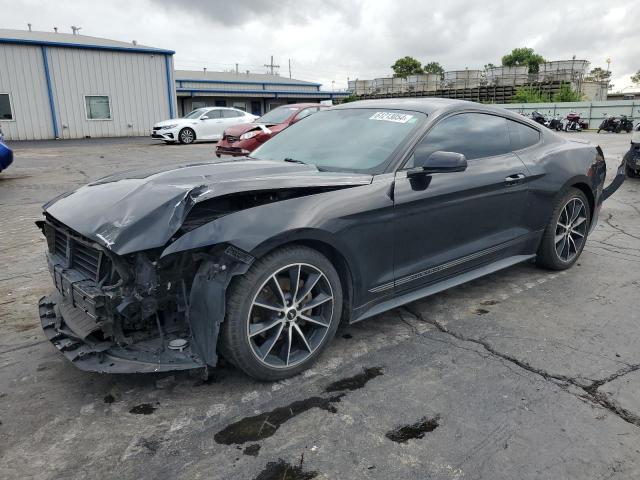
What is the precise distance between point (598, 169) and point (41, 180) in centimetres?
991

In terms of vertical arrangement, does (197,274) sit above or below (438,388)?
above

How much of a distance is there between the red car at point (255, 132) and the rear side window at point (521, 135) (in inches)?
264

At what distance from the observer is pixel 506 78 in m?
43.9

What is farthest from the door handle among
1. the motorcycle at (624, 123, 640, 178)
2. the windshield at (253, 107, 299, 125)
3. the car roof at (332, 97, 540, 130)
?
the windshield at (253, 107, 299, 125)

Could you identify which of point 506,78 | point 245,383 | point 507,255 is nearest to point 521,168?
point 507,255

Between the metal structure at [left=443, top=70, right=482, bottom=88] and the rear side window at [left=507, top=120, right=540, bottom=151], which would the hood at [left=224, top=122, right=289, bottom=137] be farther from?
the metal structure at [left=443, top=70, right=482, bottom=88]

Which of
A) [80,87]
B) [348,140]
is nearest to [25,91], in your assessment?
[80,87]

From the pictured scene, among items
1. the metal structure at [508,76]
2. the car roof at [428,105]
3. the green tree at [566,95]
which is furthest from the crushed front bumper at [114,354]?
the metal structure at [508,76]

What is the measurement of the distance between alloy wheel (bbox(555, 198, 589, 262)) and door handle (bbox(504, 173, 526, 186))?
29.0 inches

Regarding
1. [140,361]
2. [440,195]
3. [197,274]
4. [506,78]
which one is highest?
[506,78]

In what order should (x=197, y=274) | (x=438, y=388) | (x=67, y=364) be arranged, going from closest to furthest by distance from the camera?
(x=197, y=274) → (x=438, y=388) → (x=67, y=364)

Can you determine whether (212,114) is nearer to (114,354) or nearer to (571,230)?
(571,230)

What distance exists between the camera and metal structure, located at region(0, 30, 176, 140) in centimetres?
2120

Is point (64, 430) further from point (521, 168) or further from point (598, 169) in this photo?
point (598, 169)
